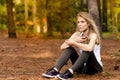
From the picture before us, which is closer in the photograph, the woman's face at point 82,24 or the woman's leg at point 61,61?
the woman's leg at point 61,61

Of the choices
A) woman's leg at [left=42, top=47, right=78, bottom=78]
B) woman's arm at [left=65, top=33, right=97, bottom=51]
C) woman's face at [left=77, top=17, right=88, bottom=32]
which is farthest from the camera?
woman's face at [left=77, top=17, right=88, bottom=32]

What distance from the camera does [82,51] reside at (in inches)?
294

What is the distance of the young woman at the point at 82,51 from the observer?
742 centimetres

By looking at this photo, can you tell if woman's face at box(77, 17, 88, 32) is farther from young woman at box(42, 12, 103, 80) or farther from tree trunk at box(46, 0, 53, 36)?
tree trunk at box(46, 0, 53, 36)

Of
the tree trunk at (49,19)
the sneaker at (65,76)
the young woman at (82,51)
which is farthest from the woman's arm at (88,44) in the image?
the tree trunk at (49,19)

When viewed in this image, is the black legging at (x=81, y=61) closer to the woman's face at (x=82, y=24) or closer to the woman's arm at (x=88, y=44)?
the woman's arm at (x=88, y=44)

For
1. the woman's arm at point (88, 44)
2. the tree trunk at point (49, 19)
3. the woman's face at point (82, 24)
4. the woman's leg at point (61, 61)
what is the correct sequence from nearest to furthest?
1. the woman's arm at point (88, 44)
2. the woman's leg at point (61, 61)
3. the woman's face at point (82, 24)
4. the tree trunk at point (49, 19)

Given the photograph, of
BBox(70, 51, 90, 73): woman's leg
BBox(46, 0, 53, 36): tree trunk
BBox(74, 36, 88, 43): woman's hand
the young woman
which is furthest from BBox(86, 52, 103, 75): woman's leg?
BBox(46, 0, 53, 36): tree trunk

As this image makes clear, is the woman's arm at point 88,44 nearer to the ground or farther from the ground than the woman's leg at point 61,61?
farther from the ground

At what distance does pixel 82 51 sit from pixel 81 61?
183 millimetres

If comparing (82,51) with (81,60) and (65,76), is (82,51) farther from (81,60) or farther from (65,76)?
(65,76)

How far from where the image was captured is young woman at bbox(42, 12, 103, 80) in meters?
7.42

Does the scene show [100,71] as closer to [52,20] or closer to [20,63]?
[20,63]

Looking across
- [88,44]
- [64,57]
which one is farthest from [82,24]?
[64,57]
